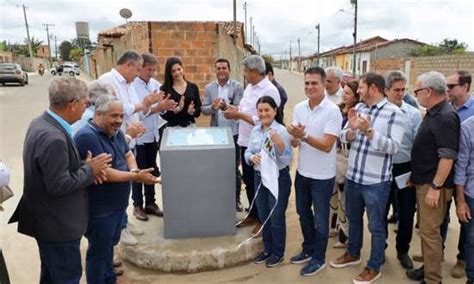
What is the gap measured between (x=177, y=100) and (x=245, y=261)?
1.81 m

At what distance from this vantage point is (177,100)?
4137 millimetres

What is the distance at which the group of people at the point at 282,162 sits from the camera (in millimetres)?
2268

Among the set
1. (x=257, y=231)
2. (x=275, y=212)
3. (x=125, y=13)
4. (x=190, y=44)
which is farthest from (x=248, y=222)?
(x=125, y=13)

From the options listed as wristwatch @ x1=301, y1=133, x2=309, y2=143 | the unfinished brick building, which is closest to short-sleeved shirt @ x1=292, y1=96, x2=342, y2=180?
wristwatch @ x1=301, y1=133, x2=309, y2=143

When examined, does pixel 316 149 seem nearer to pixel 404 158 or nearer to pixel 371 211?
pixel 371 211

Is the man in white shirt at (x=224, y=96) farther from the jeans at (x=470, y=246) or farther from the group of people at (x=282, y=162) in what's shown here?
the jeans at (x=470, y=246)

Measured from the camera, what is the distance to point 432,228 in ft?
9.70

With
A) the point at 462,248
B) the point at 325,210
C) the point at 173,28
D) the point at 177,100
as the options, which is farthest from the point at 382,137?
the point at 173,28

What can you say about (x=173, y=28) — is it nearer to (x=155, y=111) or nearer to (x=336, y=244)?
(x=155, y=111)

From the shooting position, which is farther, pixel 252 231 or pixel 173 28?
pixel 173 28

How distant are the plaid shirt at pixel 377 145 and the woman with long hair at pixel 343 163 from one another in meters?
0.47

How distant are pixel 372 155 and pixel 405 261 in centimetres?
121

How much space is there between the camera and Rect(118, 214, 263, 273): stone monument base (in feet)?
11.3

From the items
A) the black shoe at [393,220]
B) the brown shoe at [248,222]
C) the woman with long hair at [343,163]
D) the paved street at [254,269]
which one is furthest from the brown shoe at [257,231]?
the black shoe at [393,220]
